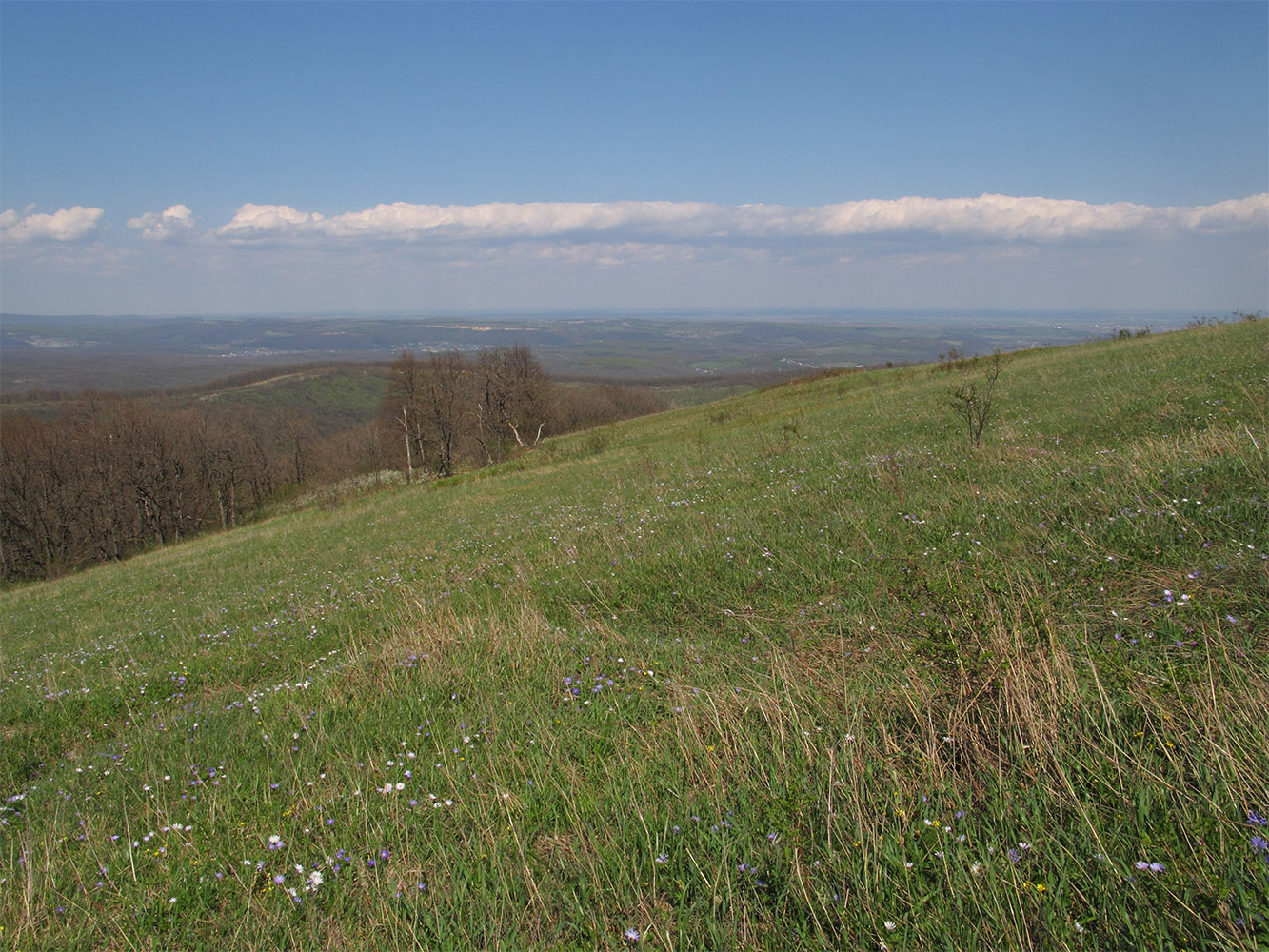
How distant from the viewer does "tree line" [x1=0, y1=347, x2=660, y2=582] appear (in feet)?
190

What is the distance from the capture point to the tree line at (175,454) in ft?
190

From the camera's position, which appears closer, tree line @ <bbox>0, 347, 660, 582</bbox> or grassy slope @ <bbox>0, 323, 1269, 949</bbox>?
grassy slope @ <bbox>0, 323, 1269, 949</bbox>

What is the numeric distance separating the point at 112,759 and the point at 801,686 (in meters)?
5.48

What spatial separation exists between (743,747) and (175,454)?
275 feet

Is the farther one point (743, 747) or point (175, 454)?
point (175, 454)

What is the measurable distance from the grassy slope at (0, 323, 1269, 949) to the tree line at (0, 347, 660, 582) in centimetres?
4919

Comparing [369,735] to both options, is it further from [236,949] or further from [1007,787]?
[1007,787]

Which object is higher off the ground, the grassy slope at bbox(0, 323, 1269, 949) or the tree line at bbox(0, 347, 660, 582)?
the grassy slope at bbox(0, 323, 1269, 949)

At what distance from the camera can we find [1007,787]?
289 cm

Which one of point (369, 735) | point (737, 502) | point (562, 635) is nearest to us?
point (369, 735)

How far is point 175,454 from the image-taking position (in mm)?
70750

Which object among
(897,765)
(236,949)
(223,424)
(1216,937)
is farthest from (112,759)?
(223,424)

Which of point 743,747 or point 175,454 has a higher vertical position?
point 743,747

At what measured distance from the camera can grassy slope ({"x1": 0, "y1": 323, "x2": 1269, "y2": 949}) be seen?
2.53 meters
